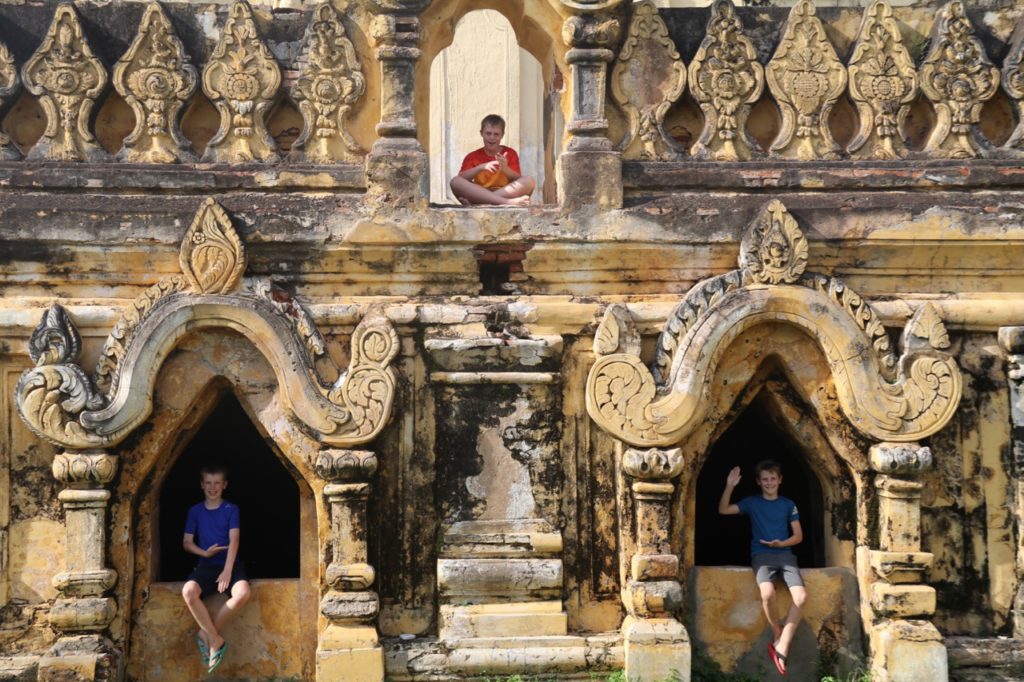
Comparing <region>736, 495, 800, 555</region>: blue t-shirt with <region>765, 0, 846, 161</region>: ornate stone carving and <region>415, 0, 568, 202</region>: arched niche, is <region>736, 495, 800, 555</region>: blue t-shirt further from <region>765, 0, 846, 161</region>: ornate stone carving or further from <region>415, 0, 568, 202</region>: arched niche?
<region>415, 0, 568, 202</region>: arched niche

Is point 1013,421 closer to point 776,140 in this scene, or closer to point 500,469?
point 776,140

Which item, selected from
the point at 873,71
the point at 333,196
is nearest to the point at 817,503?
the point at 873,71

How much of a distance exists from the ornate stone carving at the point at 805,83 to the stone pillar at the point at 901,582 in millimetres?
1949

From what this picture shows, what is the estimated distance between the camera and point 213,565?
27.2ft

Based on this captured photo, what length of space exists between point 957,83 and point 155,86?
4934 mm

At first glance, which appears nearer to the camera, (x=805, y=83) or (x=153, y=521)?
(x=153, y=521)

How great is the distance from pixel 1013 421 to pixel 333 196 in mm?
4362

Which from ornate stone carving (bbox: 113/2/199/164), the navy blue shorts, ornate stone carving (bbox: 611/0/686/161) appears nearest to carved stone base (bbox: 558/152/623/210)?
ornate stone carving (bbox: 611/0/686/161)

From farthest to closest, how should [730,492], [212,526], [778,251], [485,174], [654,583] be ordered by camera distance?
[485,174] → [730,492] → [212,526] → [778,251] → [654,583]

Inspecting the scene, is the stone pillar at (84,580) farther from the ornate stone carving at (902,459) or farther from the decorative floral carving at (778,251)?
the ornate stone carving at (902,459)

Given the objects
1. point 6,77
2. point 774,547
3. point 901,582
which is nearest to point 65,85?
point 6,77

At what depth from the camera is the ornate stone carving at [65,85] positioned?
8.21m

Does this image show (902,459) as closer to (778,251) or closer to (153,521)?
(778,251)

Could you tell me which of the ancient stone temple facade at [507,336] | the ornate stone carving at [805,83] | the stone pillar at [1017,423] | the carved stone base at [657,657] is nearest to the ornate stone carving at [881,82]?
the ancient stone temple facade at [507,336]
